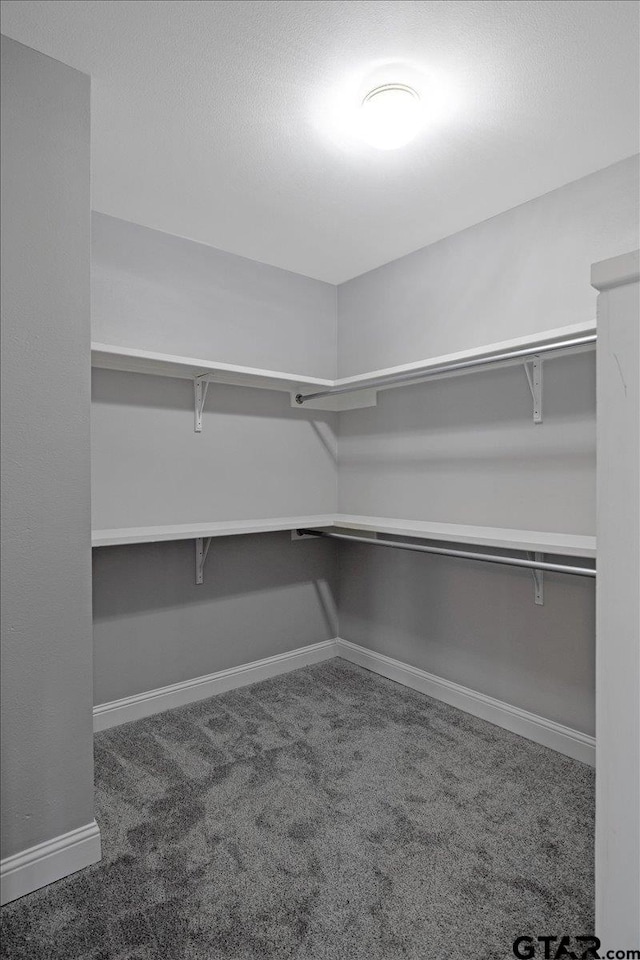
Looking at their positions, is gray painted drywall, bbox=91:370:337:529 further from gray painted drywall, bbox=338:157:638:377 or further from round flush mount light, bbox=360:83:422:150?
round flush mount light, bbox=360:83:422:150

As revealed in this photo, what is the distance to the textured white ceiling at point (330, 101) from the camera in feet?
4.31

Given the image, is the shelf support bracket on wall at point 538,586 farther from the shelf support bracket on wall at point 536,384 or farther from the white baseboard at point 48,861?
the white baseboard at point 48,861

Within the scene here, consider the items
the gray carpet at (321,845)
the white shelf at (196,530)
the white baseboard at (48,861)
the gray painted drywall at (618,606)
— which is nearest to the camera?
the gray painted drywall at (618,606)

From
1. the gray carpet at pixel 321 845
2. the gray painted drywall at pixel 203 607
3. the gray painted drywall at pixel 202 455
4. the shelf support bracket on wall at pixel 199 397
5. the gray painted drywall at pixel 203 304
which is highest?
the gray painted drywall at pixel 203 304

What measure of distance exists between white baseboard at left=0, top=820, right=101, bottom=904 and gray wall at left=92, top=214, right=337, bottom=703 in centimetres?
82

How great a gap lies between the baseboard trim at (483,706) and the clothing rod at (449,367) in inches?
55.4

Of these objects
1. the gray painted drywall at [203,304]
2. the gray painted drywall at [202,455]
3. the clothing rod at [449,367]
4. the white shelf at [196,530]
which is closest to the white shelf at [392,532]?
the white shelf at [196,530]

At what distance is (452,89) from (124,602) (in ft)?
7.28

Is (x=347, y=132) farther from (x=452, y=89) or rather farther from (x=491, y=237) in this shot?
(x=491, y=237)

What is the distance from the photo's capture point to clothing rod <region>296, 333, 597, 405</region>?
1.76 m

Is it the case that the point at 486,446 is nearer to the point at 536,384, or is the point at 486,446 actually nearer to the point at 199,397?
the point at 536,384

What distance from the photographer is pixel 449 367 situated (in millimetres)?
2111

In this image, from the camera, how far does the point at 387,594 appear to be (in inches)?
111

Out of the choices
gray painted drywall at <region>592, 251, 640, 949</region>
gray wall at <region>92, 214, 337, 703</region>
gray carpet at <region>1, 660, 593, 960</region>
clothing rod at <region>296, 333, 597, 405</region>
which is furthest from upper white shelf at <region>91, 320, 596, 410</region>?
gray carpet at <region>1, 660, 593, 960</region>
